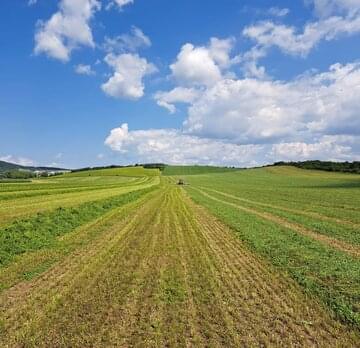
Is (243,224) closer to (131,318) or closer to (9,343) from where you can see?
(131,318)

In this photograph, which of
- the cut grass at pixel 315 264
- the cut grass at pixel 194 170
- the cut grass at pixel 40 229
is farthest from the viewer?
the cut grass at pixel 194 170

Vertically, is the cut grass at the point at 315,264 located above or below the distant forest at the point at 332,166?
below

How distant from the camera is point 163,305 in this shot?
30.8 feet

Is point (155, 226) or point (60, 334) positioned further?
point (155, 226)

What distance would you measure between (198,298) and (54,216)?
16.0 m

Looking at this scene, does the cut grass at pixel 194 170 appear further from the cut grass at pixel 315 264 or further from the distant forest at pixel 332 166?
the cut grass at pixel 315 264

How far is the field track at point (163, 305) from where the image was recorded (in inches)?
301

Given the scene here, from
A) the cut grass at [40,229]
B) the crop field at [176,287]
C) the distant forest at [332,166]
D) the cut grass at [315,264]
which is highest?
the distant forest at [332,166]

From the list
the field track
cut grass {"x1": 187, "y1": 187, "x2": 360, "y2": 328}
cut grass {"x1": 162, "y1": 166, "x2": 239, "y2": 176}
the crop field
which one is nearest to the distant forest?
cut grass {"x1": 162, "y1": 166, "x2": 239, "y2": 176}

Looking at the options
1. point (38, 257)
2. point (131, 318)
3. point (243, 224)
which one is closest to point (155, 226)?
point (243, 224)

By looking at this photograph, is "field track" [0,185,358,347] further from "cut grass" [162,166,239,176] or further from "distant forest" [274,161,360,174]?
"cut grass" [162,166,239,176]

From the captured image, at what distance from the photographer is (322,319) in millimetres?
8719

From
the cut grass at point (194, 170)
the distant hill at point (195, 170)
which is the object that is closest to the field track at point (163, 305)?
the distant hill at point (195, 170)

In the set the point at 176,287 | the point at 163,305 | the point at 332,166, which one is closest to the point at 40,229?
the point at 176,287
